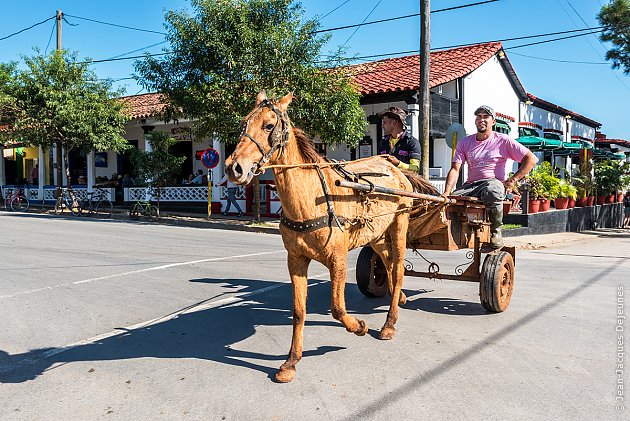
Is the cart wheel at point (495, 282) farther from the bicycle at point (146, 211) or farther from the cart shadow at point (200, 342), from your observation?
the bicycle at point (146, 211)

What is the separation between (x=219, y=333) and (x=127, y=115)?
20095mm

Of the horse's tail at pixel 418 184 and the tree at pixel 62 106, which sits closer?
the horse's tail at pixel 418 184

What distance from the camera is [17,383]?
4113 millimetres

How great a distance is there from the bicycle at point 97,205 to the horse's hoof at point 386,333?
18.3 m

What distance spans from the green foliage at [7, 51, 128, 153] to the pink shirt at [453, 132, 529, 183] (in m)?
18.4

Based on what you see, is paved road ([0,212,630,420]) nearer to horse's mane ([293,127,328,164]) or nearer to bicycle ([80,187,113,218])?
horse's mane ([293,127,328,164])

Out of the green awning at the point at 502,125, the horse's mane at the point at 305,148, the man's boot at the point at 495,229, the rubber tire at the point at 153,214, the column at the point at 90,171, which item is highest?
the green awning at the point at 502,125

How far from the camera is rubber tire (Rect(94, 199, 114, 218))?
21312 mm

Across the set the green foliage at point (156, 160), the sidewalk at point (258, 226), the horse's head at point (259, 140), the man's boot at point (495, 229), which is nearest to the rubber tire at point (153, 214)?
the sidewalk at point (258, 226)

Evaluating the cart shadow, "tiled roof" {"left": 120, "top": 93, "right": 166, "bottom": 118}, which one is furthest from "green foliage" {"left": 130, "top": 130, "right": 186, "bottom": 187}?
the cart shadow

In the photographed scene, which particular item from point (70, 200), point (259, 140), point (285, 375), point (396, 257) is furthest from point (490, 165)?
point (70, 200)

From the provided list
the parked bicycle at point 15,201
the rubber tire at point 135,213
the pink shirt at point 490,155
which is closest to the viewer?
the pink shirt at point 490,155

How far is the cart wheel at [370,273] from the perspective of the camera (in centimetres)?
644

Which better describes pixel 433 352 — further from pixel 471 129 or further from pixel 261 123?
pixel 471 129
